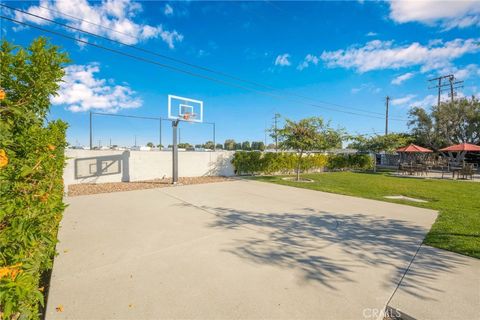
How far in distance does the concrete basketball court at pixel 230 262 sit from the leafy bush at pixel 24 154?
784 millimetres

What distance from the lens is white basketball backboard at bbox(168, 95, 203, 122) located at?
10391 mm

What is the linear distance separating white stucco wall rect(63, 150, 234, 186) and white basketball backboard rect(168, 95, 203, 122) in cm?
230

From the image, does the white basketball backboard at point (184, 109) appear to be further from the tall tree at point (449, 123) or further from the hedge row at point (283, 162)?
the tall tree at point (449, 123)

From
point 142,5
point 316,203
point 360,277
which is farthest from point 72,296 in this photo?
point 142,5

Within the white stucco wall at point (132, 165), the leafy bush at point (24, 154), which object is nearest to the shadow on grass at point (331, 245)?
the leafy bush at point (24, 154)

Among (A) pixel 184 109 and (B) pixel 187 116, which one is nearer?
(B) pixel 187 116

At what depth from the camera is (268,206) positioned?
631 centimetres

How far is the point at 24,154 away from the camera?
5.94 ft

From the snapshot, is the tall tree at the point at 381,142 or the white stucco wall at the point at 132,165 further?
the tall tree at the point at 381,142

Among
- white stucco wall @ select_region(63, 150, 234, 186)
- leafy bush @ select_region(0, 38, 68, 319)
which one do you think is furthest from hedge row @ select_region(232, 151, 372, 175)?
leafy bush @ select_region(0, 38, 68, 319)

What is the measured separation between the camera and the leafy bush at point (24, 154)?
4.99ft

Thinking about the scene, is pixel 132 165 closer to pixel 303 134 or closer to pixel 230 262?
pixel 303 134

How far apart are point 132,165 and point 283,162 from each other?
9315mm

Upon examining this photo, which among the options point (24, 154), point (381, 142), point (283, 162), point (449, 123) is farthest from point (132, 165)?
point (449, 123)
